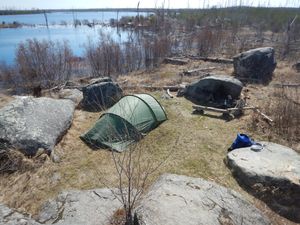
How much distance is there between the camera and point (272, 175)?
14.6 ft

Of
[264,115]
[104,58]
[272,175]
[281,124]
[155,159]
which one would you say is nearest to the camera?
[272,175]

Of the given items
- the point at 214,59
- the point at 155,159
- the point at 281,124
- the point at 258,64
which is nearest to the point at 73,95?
the point at 155,159

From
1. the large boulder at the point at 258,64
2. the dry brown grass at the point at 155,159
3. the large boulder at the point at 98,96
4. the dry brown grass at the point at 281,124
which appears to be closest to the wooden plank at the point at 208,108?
the dry brown grass at the point at 155,159

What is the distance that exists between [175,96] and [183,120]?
2.19 metres

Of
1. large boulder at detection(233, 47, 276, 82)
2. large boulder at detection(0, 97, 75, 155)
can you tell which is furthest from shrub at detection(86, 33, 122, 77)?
large boulder at detection(0, 97, 75, 155)

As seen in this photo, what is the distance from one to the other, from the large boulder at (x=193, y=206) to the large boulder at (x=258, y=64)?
7952mm

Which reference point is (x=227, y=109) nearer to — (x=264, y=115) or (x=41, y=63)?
(x=264, y=115)

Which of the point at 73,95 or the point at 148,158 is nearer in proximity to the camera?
the point at 148,158

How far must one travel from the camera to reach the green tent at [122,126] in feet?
19.9

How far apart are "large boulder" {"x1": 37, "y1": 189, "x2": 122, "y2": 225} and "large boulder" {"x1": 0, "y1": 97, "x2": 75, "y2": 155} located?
1.68 m

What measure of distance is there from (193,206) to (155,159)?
2.03 metres

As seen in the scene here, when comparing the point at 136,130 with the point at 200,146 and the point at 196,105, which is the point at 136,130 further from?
the point at 196,105

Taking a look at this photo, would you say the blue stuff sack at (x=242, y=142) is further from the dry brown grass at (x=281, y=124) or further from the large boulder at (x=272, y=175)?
the dry brown grass at (x=281, y=124)

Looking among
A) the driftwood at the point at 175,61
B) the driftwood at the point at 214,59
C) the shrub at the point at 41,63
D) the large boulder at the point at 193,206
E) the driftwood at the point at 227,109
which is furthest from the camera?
the driftwood at the point at 175,61
